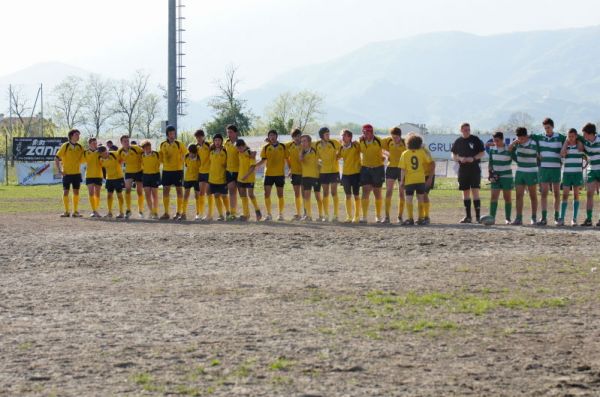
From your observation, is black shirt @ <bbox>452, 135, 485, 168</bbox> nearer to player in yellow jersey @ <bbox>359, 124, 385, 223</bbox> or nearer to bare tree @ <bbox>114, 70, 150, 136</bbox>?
player in yellow jersey @ <bbox>359, 124, 385, 223</bbox>

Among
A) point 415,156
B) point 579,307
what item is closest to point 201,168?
point 415,156

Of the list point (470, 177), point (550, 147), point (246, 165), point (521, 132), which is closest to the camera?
point (521, 132)

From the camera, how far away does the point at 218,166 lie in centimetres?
2347

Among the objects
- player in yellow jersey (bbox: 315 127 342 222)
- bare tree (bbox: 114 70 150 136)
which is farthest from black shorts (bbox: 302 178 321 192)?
bare tree (bbox: 114 70 150 136)

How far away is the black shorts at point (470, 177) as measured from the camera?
2139 centimetres

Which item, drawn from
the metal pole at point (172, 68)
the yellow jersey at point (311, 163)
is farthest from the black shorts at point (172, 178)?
the metal pole at point (172, 68)

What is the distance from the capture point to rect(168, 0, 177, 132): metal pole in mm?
46469

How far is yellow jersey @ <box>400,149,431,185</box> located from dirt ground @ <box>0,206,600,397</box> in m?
3.38

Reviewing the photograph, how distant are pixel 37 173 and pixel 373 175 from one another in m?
33.2

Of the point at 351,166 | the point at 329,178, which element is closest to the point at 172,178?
the point at 329,178

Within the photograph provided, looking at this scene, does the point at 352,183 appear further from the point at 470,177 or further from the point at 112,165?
the point at 112,165

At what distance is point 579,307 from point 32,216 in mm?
17845

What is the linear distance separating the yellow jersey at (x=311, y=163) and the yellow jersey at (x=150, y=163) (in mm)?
3925

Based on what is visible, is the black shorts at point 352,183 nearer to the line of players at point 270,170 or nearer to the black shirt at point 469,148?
the line of players at point 270,170
